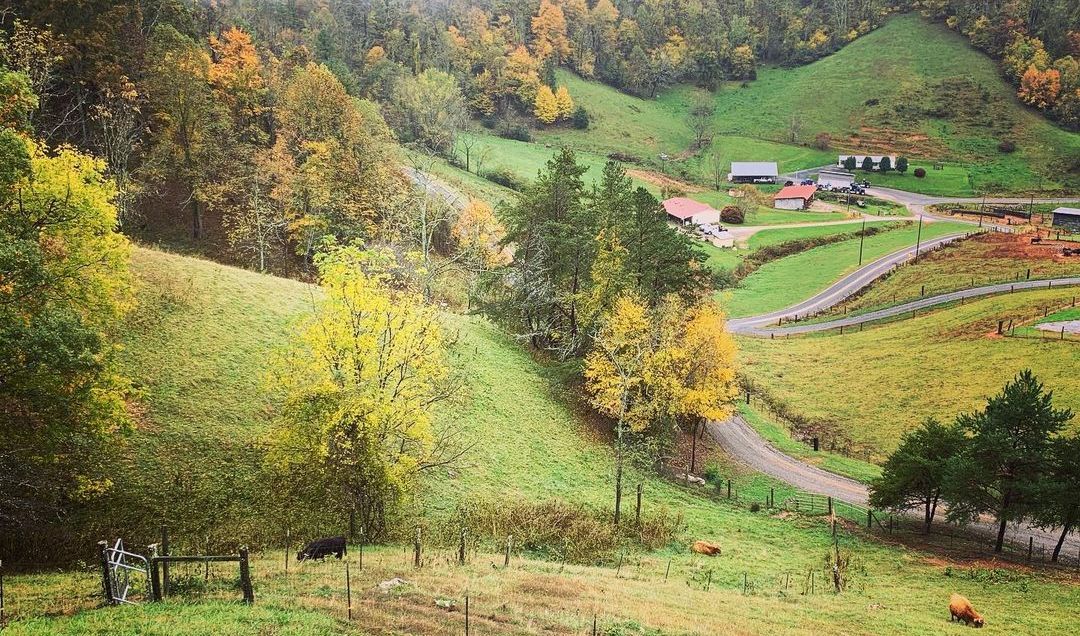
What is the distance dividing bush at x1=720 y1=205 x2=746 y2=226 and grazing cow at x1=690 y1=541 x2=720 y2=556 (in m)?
101

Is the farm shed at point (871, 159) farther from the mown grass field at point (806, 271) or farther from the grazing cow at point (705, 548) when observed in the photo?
the grazing cow at point (705, 548)

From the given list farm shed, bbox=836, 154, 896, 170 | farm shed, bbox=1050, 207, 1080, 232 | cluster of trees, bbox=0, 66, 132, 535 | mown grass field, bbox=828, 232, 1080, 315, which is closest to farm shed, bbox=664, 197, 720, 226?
mown grass field, bbox=828, 232, 1080, 315

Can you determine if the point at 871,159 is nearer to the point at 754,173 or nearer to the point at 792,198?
the point at 754,173

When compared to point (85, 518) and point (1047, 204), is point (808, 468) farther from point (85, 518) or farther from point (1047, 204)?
point (1047, 204)

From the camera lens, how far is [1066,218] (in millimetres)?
115938

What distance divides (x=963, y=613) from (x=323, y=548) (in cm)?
2336

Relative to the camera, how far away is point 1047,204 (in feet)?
432

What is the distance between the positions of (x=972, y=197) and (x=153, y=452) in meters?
159

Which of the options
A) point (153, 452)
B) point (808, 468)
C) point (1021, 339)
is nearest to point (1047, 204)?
point (1021, 339)

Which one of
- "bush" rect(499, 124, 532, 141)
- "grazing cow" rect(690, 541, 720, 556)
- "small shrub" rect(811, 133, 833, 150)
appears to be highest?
"small shrub" rect(811, 133, 833, 150)

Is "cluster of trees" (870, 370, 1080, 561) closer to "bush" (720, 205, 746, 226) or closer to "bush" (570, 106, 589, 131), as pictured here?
"bush" (720, 205, 746, 226)

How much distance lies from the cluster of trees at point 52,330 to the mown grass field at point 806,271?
77.3m

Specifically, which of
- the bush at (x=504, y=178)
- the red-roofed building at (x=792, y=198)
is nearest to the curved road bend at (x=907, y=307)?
the bush at (x=504, y=178)

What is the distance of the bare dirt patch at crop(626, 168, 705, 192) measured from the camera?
467ft
